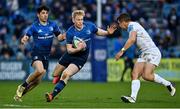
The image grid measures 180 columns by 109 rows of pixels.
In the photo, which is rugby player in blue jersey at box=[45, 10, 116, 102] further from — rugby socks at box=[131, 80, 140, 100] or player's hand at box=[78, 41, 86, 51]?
rugby socks at box=[131, 80, 140, 100]

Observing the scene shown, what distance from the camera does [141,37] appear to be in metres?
19.1

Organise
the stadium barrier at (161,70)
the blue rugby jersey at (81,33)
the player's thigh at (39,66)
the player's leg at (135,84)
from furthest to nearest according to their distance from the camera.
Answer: the stadium barrier at (161,70) → the player's thigh at (39,66) → the blue rugby jersey at (81,33) → the player's leg at (135,84)

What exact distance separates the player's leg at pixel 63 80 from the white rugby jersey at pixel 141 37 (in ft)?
5.91

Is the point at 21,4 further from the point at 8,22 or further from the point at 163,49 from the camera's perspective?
the point at 163,49

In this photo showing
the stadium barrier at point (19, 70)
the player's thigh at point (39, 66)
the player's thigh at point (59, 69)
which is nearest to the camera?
the player's thigh at point (39, 66)

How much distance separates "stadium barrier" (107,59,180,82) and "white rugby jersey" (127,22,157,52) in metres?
15.3

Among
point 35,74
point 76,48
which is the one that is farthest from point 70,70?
point 35,74

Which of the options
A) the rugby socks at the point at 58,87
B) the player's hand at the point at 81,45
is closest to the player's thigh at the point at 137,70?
the player's hand at the point at 81,45

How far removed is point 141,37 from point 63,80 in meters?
2.41

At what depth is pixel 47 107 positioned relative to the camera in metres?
16.6

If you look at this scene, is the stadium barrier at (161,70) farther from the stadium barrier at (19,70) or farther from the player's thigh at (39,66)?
the player's thigh at (39,66)

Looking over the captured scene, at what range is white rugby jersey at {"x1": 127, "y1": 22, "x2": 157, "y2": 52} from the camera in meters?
18.8

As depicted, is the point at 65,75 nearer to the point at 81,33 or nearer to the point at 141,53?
the point at 81,33

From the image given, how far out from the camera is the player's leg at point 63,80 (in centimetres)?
1847
